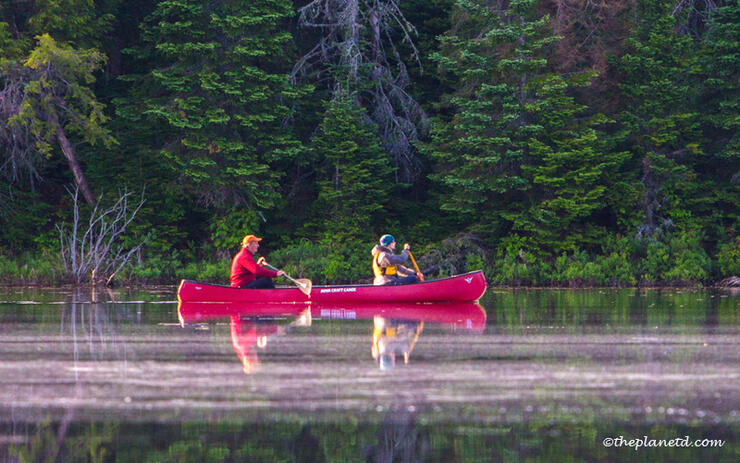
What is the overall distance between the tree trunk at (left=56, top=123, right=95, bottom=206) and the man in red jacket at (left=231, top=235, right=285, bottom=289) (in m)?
10.2

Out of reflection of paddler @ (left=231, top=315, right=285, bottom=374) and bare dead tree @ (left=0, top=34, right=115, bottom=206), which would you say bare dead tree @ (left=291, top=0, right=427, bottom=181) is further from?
reflection of paddler @ (left=231, top=315, right=285, bottom=374)

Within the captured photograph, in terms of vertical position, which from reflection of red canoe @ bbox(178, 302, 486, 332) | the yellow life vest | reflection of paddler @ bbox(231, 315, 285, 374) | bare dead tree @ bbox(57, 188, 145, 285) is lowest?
reflection of paddler @ bbox(231, 315, 285, 374)

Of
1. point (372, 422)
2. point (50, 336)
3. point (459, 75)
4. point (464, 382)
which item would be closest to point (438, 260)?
point (459, 75)

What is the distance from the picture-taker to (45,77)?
3069 cm

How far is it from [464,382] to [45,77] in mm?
21678

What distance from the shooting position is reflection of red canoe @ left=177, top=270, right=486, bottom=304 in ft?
75.4

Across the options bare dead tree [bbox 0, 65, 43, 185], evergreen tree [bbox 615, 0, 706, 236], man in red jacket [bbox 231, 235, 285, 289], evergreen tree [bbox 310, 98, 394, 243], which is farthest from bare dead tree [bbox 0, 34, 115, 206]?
evergreen tree [bbox 615, 0, 706, 236]

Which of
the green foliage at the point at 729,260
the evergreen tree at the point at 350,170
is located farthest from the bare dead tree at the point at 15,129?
the green foliage at the point at 729,260

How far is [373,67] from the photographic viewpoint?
33969 millimetres

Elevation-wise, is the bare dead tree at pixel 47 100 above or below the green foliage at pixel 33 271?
above

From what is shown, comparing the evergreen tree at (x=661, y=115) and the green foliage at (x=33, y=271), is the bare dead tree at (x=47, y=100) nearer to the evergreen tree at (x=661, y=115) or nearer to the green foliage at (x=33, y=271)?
the green foliage at (x=33, y=271)

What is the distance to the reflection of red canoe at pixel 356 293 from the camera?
75.4ft

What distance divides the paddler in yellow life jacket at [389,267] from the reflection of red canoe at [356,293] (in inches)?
20.0

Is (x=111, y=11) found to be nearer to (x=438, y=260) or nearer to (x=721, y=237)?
(x=438, y=260)
